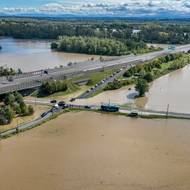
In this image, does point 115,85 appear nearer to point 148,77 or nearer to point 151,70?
point 148,77

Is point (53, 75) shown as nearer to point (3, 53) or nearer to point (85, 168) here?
point (85, 168)

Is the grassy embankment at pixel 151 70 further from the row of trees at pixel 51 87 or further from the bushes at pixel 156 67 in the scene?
the row of trees at pixel 51 87

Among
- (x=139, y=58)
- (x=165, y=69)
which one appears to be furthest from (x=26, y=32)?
(x=165, y=69)

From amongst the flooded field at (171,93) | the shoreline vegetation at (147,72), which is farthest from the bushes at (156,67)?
the flooded field at (171,93)

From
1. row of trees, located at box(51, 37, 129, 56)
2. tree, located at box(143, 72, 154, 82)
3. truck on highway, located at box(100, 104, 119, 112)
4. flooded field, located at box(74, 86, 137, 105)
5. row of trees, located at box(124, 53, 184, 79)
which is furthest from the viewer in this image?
row of trees, located at box(51, 37, 129, 56)

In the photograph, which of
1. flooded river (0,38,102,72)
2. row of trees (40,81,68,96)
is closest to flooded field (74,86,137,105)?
row of trees (40,81,68,96)

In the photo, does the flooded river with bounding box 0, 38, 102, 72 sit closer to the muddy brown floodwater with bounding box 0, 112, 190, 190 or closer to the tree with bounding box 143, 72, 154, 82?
the tree with bounding box 143, 72, 154, 82
